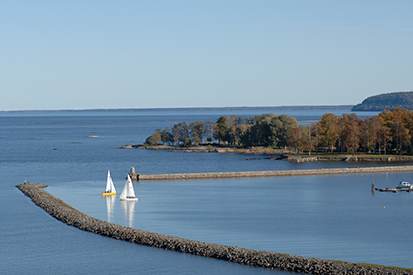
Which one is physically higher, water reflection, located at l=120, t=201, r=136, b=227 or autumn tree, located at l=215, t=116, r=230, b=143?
autumn tree, located at l=215, t=116, r=230, b=143

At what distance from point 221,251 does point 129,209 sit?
18.2 meters

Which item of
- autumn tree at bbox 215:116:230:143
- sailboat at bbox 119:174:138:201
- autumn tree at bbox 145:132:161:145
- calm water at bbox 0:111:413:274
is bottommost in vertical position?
calm water at bbox 0:111:413:274

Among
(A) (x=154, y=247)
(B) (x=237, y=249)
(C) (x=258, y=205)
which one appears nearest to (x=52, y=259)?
(A) (x=154, y=247)

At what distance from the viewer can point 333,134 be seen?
10306cm

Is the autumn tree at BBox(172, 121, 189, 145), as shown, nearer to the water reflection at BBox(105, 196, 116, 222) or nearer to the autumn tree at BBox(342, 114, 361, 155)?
the autumn tree at BBox(342, 114, 361, 155)

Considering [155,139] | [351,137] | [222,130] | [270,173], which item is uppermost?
[222,130]

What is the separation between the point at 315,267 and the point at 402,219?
745 inches

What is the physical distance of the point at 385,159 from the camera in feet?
299

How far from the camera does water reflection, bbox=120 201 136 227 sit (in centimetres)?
4253

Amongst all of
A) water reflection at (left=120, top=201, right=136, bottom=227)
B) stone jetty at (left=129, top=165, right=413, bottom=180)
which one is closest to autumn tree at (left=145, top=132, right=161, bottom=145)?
stone jetty at (left=129, top=165, right=413, bottom=180)

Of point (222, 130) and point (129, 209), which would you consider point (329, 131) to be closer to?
Answer: point (222, 130)

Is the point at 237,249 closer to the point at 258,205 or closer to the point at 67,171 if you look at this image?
the point at 258,205

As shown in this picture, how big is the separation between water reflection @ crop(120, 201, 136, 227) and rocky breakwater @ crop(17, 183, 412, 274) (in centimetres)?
275

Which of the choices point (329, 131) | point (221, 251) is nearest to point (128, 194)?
point (221, 251)
